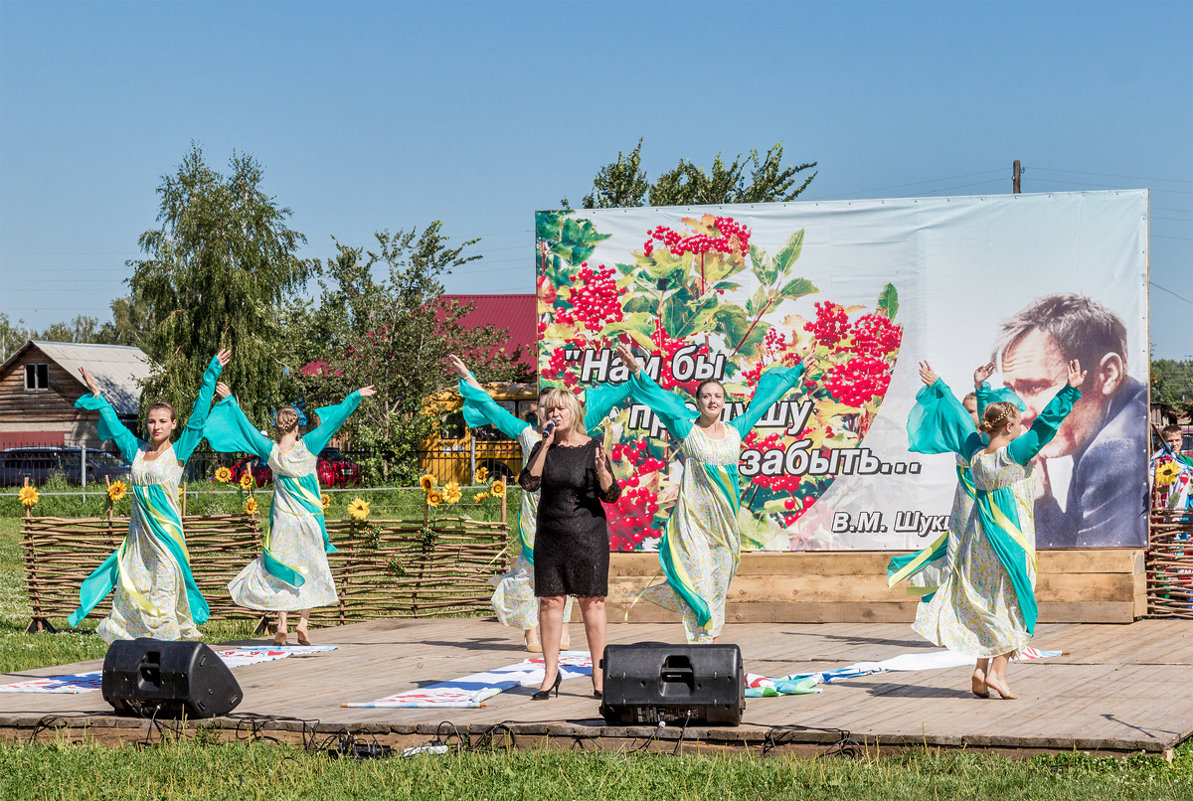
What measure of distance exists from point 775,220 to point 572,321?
72.7 inches

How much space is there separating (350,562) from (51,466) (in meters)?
21.6

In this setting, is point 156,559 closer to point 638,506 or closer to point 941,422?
point 638,506

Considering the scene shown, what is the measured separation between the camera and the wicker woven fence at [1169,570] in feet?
37.0

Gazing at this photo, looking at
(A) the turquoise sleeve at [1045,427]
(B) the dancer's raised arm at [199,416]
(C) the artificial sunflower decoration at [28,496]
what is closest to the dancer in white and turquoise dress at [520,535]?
(B) the dancer's raised arm at [199,416]

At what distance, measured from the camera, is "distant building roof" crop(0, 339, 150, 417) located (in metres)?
50.3

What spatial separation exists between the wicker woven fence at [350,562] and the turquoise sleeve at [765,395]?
4575 millimetres

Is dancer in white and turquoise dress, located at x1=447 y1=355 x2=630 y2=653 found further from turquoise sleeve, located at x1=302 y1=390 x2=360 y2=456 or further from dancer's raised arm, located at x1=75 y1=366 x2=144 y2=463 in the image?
dancer's raised arm, located at x1=75 y1=366 x2=144 y2=463

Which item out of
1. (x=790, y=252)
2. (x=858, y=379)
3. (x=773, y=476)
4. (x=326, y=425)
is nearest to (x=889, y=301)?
(x=858, y=379)

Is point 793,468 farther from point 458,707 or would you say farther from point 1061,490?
Result: point 458,707

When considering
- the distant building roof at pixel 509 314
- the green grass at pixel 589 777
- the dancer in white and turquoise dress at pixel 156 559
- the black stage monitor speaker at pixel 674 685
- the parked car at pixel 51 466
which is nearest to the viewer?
the green grass at pixel 589 777

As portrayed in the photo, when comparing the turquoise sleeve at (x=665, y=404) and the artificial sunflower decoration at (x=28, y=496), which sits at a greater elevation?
the turquoise sleeve at (x=665, y=404)

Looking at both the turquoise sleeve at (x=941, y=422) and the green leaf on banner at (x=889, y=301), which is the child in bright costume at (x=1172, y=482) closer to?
the green leaf on banner at (x=889, y=301)

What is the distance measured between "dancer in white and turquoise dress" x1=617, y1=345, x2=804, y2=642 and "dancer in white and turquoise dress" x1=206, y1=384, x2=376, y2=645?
2.92m

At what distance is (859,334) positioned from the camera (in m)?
11.4
